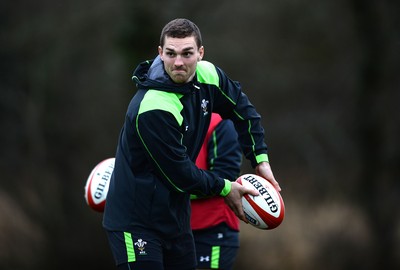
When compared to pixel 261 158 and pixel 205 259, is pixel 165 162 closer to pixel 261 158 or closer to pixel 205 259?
pixel 261 158

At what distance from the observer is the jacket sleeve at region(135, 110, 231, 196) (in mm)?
4965

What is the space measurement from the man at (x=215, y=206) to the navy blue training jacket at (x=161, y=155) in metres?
0.81

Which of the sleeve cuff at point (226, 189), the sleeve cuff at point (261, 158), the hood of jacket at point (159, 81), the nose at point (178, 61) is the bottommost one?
the sleeve cuff at point (226, 189)

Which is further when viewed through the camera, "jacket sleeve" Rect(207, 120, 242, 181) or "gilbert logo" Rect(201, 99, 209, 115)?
"jacket sleeve" Rect(207, 120, 242, 181)

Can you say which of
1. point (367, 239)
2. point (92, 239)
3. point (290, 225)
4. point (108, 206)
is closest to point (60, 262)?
point (92, 239)

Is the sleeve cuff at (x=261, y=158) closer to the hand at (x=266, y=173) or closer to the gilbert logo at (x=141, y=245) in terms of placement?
the hand at (x=266, y=173)

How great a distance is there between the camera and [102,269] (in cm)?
1360

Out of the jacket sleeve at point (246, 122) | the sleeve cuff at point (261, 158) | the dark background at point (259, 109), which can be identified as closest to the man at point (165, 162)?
the jacket sleeve at point (246, 122)

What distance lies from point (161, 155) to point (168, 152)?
0.15 ft

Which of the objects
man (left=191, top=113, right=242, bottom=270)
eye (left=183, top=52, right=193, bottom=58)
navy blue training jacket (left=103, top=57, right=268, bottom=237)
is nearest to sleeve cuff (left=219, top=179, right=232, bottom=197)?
navy blue training jacket (left=103, top=57, right=268, bottom=237)

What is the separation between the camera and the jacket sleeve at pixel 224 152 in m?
6.22

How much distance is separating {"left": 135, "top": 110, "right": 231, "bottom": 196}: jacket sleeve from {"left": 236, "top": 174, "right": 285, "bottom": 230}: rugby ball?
13.4 inches

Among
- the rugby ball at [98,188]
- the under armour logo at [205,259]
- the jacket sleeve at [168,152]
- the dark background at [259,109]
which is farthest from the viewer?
the dark background at [259,109]

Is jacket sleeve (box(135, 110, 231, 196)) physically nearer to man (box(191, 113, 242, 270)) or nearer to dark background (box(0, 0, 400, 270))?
man (box(191, 113, 242, 270))
